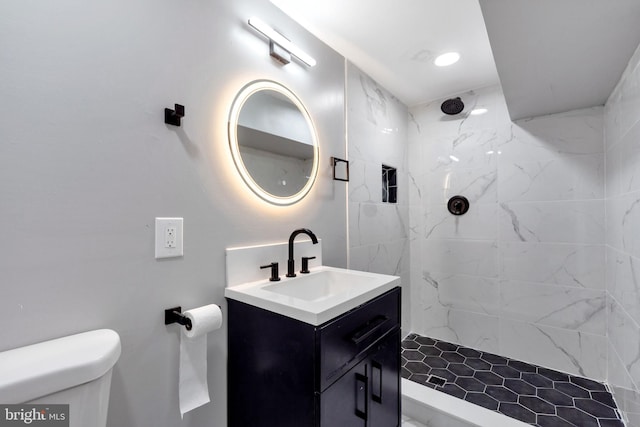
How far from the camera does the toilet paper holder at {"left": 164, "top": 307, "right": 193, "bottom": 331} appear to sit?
3.15 feet

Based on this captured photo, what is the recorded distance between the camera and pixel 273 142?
4.58 ft

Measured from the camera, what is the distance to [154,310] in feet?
3.12

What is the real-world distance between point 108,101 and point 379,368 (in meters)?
1.36

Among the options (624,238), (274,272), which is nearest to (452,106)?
(624,238)

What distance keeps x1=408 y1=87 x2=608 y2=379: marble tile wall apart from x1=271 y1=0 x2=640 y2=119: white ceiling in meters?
0.26

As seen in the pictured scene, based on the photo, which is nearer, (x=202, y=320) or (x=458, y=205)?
(x=202, y=320)

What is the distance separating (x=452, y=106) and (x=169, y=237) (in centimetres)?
238

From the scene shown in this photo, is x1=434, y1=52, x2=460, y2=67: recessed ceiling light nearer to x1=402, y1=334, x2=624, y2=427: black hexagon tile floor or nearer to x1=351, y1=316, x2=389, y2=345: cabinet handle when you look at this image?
x1=351, y1=316, x2=389, y2=345: cabinet handle

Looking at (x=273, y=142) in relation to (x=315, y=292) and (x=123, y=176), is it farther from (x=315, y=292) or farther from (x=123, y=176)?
(x=315, y=292)

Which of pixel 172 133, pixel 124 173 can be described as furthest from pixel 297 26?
pixel 124 173

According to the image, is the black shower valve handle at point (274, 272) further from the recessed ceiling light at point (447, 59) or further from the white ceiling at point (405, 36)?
the recessed ceiling light at point (447, 59)

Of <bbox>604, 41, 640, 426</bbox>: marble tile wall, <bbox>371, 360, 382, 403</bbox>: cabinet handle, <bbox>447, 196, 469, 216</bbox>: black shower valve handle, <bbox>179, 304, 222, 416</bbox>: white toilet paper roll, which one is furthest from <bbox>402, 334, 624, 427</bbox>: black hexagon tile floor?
<bbox>179, 304, 222, 416</bbox>: white toilet paper roll

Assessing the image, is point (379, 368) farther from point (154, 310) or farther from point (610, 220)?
point (610, 220)

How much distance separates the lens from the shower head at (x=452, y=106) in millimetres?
2354
